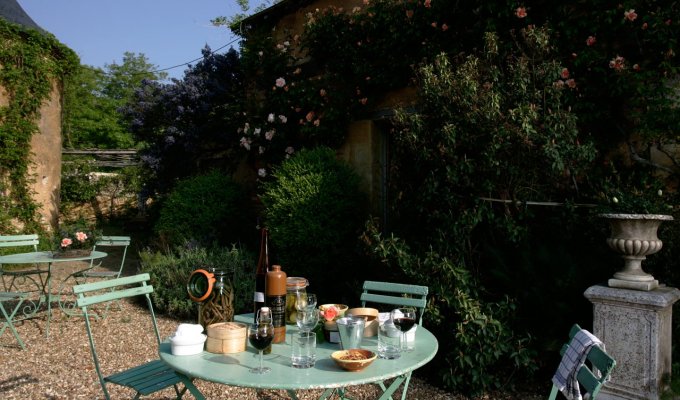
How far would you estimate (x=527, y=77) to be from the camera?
413cm

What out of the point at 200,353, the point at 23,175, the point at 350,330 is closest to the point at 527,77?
the point at 350,330

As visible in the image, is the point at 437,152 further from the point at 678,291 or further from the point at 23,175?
A: the point at 23,175

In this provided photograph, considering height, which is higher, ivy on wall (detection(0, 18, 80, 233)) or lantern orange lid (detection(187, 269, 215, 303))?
ivy on wall (detection(0, 18, 80, 233))

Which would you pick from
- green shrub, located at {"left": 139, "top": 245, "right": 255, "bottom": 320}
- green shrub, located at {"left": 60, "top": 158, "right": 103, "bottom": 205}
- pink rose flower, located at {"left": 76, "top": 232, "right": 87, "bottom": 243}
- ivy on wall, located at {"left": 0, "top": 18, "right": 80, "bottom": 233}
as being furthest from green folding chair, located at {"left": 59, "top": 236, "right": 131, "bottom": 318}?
green shrub, located at {"left": 60, "top": 158, "right": 103, "bottom": 205}

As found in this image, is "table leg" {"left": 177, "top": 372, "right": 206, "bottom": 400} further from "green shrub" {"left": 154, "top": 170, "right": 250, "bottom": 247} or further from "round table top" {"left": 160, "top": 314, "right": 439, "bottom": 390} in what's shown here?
"green shrub" {"left": 154, "top": 170, "right": 250, "bottom": 247}

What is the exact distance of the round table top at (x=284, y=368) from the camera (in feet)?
6.11

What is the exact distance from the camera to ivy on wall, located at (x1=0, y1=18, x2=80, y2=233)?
935 cm

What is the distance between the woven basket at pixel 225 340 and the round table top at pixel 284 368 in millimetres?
24

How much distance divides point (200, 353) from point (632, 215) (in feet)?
9.46

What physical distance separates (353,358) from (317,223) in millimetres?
3732

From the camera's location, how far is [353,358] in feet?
6.75

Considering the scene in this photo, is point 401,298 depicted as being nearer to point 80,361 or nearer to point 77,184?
point 80,361

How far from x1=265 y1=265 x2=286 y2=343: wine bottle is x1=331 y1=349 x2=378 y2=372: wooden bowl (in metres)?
0.32

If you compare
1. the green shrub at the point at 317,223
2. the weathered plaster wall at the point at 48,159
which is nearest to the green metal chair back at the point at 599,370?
the green shrub at the point at 317,223
